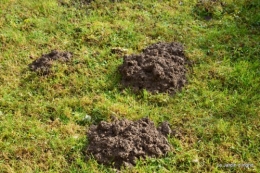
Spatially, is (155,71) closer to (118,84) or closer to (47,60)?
(118,84)

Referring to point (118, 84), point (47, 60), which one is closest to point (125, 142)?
point (118, 84)

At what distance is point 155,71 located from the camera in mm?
4551

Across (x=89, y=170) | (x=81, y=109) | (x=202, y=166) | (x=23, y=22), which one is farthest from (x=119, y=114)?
(x=23, y=22)

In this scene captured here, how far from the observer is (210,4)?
611 cm

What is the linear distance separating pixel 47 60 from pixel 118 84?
A: 117cm

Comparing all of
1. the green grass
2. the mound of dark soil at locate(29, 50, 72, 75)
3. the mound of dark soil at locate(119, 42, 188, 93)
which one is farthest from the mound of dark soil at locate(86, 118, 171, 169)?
the mound of dark soil at locate(29, 50, 72, 75)

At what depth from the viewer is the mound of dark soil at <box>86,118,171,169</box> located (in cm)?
365

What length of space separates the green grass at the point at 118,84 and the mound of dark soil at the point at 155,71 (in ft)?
0.40

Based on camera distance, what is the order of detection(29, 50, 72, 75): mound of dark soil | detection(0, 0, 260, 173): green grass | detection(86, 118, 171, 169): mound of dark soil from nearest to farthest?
detection(86, 118, 171, 169): mound of dark soil, detection(0, 0, 260, 173): green grass, detection(29, 50, 72, 75): mound of dark soil

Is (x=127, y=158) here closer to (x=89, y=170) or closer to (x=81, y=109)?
(x=89, y=170)

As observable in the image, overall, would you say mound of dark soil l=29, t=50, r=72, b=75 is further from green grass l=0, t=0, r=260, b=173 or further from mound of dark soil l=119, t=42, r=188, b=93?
mound of dark soil l=119, t=42, r=188, b=93

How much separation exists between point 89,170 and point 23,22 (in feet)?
11.2

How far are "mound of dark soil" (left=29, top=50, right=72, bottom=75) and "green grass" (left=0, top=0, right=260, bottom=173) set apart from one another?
12 centimetres

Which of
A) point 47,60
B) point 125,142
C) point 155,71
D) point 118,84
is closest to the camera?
point 125,142
